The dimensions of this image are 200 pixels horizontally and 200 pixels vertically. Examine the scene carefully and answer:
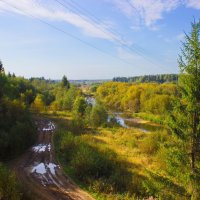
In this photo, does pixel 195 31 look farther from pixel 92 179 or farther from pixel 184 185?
pixel 92 179

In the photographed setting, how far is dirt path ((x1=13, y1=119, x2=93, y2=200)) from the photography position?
714 inches

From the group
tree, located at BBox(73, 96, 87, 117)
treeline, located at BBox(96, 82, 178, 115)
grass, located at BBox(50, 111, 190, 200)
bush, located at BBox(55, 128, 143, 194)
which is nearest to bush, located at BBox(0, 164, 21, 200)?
grass, located at BBox(50, 111, 190, 200)

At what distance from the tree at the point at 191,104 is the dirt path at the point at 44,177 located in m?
8.00

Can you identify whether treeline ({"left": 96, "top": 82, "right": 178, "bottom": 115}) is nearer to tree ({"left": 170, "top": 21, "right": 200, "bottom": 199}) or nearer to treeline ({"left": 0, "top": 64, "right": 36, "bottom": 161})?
treeline ({"left": 0, "top": 64, "right": 36, "bottom": 161})

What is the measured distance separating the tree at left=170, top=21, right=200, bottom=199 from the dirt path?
26.2 feet

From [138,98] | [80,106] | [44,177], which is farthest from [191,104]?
[138,98]

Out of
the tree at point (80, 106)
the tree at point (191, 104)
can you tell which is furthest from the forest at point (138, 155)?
the tree at point (80, 106)

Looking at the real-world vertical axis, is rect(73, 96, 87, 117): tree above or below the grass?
above

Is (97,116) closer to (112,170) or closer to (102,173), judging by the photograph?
(112,170)

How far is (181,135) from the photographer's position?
1358cm

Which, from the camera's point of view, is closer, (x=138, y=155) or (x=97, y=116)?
(x=138, y=155)

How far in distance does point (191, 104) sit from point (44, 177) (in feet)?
45.3

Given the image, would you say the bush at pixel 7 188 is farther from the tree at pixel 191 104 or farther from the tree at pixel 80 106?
the tree at pixel 80 106

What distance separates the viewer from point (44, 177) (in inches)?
843
